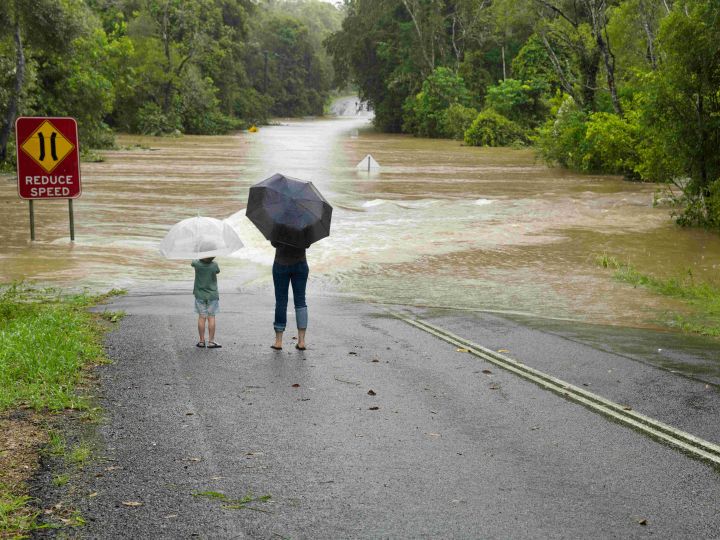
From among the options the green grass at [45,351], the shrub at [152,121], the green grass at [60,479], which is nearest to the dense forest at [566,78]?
the green grass at [45,351]

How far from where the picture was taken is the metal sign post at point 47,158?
17.6 m

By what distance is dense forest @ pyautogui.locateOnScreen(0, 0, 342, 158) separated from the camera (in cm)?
3034

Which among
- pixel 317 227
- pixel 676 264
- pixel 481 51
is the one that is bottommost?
pixel 676 264

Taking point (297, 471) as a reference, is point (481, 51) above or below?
above

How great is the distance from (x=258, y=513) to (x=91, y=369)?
12.2ft

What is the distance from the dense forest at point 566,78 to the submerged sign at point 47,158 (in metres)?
12.7

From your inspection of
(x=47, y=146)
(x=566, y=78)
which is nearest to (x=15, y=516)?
(x=47, y=146)

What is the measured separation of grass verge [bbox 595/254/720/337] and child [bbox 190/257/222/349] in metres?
6.26

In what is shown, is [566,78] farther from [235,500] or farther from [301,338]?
[235,500]

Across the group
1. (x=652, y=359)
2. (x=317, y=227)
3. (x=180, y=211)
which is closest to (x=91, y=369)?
(x=317, y=227)

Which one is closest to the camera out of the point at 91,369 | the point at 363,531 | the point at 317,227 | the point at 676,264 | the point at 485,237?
the point at 363,531

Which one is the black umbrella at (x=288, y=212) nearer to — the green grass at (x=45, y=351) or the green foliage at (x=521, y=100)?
the green grass at (x=45, y=351)

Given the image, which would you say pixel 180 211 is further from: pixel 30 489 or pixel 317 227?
pixel 30 489

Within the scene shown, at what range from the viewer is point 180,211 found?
2664cm
